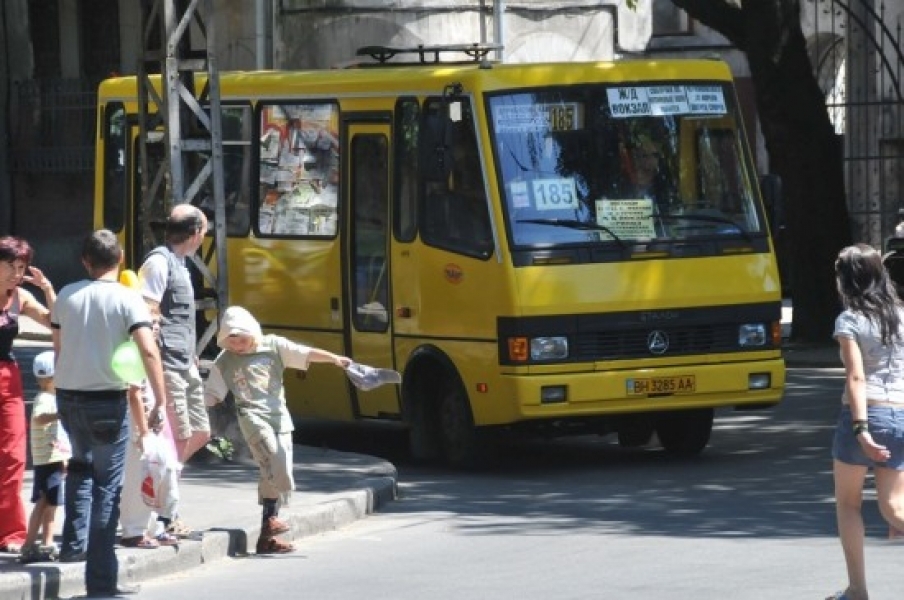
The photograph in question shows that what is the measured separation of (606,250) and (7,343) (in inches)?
206

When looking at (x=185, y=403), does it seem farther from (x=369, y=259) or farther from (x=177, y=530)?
(x=369, y=259)

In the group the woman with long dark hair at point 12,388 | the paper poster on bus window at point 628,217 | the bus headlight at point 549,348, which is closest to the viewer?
the woman with long dark hair at point 12,388

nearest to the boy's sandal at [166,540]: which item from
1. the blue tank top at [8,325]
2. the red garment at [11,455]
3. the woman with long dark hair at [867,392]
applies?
the red garment at [11,455]

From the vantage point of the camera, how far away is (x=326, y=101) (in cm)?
1700

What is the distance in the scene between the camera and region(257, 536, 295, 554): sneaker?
1184 cm

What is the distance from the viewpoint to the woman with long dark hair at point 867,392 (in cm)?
931

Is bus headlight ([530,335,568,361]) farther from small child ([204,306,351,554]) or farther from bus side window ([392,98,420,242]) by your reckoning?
small child ([204,306,351,554])

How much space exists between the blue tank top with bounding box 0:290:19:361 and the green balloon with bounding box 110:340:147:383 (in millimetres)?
1113

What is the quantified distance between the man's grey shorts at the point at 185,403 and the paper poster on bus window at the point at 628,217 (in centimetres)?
405

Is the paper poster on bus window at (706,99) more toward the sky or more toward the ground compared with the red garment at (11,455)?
more toward the sky

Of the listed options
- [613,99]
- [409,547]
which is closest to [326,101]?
[613,99]

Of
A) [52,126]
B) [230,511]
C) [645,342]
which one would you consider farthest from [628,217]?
[52,126]

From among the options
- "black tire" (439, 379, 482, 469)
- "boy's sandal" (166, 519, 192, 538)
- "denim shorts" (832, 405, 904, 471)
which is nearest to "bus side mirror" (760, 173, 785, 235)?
"black tire" (439, 379, 482, 469)

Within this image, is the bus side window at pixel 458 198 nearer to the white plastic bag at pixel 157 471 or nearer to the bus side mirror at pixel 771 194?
the bus side mirror at pixel 771 194
